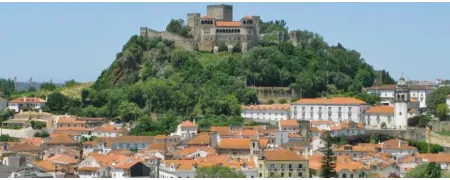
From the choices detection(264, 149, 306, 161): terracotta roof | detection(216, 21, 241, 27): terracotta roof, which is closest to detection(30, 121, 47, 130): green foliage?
detection(216, 21, 241, 27): terracotta roof

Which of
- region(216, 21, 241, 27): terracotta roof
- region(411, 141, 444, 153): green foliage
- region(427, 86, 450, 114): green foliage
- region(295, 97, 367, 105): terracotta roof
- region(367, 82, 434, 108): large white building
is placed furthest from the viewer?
region(216, 21, 241, 27): terracotta roof

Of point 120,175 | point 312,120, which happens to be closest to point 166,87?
point 312,120

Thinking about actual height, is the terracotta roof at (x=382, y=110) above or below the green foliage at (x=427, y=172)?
above

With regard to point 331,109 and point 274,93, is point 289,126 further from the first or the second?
point 274,93

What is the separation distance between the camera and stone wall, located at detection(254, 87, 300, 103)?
4538cm

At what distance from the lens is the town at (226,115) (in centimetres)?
2953

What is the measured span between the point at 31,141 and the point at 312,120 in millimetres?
11795

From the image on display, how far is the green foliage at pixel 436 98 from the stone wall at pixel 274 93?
6.35 metres

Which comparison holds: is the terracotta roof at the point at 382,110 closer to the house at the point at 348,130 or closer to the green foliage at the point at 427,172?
the house at the point at 348,130

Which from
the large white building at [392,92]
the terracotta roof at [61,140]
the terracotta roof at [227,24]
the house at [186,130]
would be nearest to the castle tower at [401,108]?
the large white building at [392,92]

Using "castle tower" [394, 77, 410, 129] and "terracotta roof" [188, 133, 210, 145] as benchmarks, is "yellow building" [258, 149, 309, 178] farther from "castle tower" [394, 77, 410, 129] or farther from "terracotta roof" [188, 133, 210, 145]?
"castle tower" [394, 77, 410, 129]

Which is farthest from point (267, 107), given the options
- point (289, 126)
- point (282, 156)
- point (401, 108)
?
point (282, 156)

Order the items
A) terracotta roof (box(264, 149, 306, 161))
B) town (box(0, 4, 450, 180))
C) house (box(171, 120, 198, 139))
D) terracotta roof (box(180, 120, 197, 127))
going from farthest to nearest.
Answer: terracotta roof (box(180, 120, 197, 127)) → house (box(171, 120, 198, 139)) → town (box(0, 4, 450, 180)) → terracotta roof (box(264, 149, 306, 161))

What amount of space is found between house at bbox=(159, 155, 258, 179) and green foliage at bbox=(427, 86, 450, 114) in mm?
14588
